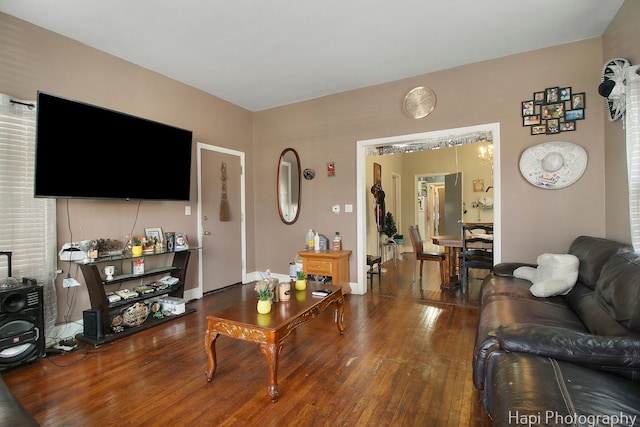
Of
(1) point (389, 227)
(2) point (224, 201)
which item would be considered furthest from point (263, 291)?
(1) point (389, 227)

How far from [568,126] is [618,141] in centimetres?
54

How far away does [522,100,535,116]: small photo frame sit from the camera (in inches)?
130

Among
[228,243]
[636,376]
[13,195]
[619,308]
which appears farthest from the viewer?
[228,243]

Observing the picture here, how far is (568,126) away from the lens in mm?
3156

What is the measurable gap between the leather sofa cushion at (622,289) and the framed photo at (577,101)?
1898mm

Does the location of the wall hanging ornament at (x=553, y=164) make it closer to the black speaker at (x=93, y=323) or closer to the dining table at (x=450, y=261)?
the dining table at (x=450, y=261)

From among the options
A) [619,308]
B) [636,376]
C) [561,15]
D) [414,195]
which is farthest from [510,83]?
[414,195]

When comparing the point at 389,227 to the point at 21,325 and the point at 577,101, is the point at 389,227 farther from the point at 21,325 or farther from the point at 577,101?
the point at 21,325

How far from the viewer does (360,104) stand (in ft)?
14.2

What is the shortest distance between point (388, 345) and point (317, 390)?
35.1 inches

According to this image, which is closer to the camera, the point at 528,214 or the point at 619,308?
the point at 619,308

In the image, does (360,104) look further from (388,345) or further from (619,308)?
(619,308)

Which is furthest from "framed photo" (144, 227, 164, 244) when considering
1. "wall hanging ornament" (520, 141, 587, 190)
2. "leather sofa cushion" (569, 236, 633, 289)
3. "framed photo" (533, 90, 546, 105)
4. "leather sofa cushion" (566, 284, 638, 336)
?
"framed photo" (533, 90, 546, 105)

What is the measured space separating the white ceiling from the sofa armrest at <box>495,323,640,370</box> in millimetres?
2614
